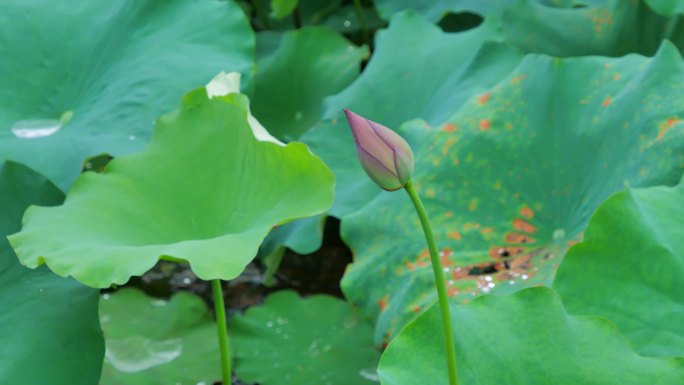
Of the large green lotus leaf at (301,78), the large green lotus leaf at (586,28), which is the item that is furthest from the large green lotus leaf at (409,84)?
the large green lotus leaf at (301,78)

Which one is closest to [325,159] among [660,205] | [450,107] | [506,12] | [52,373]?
[450,107]

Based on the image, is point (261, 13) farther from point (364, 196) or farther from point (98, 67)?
point (364, 196)

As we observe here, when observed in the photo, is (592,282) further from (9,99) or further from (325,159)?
(9,99)

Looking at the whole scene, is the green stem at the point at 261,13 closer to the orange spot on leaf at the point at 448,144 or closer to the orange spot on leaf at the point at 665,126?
the orange spot on leaf at the point at 448,144

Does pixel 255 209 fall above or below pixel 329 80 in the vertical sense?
above

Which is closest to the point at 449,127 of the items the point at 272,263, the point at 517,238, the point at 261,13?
the point at 517,238

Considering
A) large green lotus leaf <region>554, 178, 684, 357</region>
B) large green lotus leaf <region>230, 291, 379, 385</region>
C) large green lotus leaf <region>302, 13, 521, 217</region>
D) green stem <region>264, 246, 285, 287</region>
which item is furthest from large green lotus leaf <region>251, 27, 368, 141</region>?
large green lotus leaf <region>554, 178, 684, 357</region>
